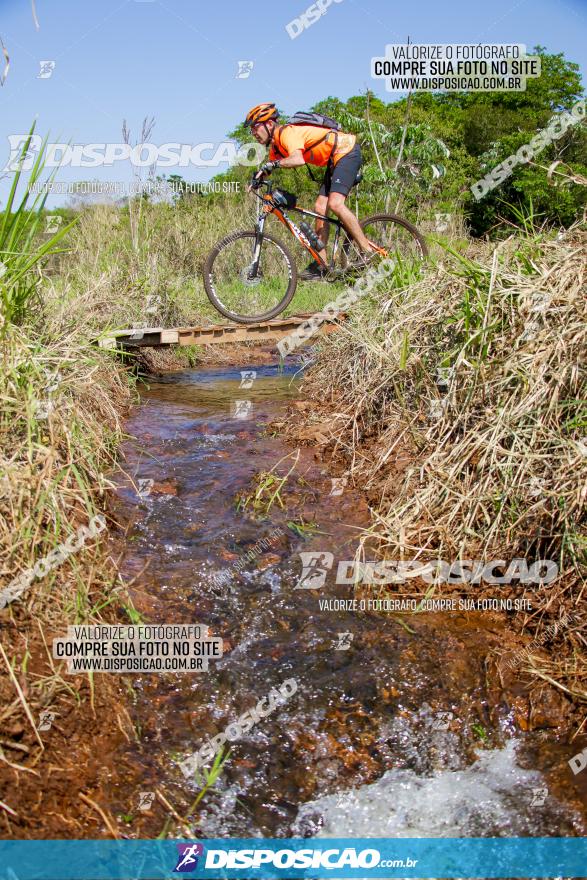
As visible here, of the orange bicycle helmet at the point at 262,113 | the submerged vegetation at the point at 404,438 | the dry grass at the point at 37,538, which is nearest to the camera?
the dry grass at the point at 37,538

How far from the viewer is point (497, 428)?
11.1ft

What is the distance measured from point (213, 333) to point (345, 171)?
A: 6.59 ft

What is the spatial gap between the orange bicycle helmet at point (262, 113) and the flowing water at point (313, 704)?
13.9 feet

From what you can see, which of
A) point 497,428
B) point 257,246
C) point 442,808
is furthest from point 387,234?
point 442,808

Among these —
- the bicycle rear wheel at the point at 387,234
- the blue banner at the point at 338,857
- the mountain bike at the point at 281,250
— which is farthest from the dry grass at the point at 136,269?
the blue banner at the point at 338,857

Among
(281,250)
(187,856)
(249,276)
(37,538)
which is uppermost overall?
(281,250)

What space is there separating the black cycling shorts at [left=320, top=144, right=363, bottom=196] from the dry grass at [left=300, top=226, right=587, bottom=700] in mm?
2957

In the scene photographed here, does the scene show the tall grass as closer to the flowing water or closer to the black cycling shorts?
the flowing water

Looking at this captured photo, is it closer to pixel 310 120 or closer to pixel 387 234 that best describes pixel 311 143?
pixel 310 120

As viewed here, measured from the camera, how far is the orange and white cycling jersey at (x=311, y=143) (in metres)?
6.79

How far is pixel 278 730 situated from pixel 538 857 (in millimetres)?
914

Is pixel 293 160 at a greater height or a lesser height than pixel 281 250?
greater

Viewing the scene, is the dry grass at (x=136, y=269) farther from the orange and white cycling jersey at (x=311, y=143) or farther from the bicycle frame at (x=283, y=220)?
the orange and white cycling jersey at (x=311, y=143)

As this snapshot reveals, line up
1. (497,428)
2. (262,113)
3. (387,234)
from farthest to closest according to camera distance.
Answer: (387,234) → (262,113) → (497,428)
